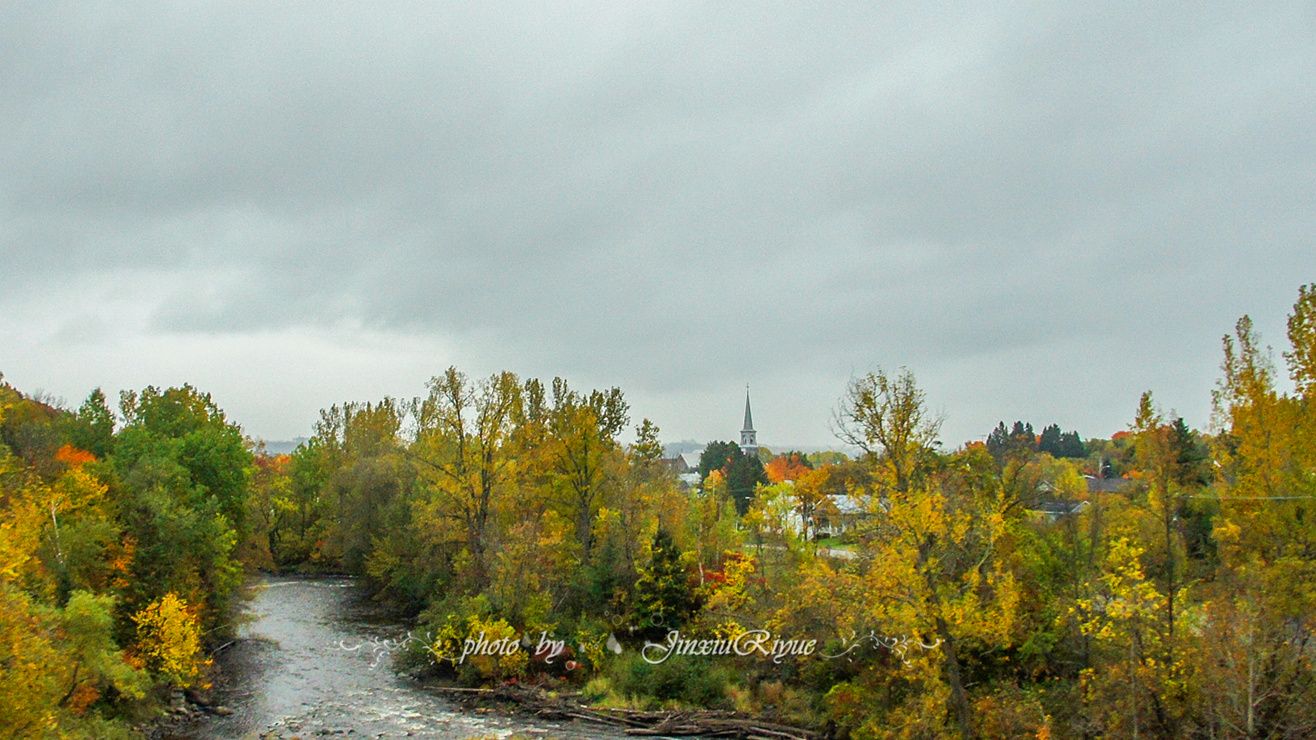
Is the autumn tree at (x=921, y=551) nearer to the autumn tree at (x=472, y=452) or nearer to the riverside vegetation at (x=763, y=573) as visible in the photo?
the riverside vegetation at (x=763, y=573)

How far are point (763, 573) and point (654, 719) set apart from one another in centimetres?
1154

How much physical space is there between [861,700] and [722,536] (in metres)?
23.0

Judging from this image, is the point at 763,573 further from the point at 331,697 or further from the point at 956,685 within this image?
the point at 331,697

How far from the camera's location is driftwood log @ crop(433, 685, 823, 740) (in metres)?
29.6

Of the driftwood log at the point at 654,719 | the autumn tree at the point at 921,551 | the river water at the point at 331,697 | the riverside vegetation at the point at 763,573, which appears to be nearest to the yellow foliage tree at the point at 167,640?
the riverside vegetation at the point at 763,573

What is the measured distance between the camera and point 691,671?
112 feet

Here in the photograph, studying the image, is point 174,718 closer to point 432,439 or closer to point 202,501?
point 202,501

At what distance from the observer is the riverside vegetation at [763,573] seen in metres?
A: 22.0

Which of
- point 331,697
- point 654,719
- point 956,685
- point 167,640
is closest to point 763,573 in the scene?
point 654,719

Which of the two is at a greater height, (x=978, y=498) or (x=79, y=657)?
(x=978, y=498)

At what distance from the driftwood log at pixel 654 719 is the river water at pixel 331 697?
0.98 meters

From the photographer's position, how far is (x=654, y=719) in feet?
103

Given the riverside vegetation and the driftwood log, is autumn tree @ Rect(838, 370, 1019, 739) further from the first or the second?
the driftwood log

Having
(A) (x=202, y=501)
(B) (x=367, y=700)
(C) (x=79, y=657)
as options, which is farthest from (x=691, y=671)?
(A) (x=202, y=501)
